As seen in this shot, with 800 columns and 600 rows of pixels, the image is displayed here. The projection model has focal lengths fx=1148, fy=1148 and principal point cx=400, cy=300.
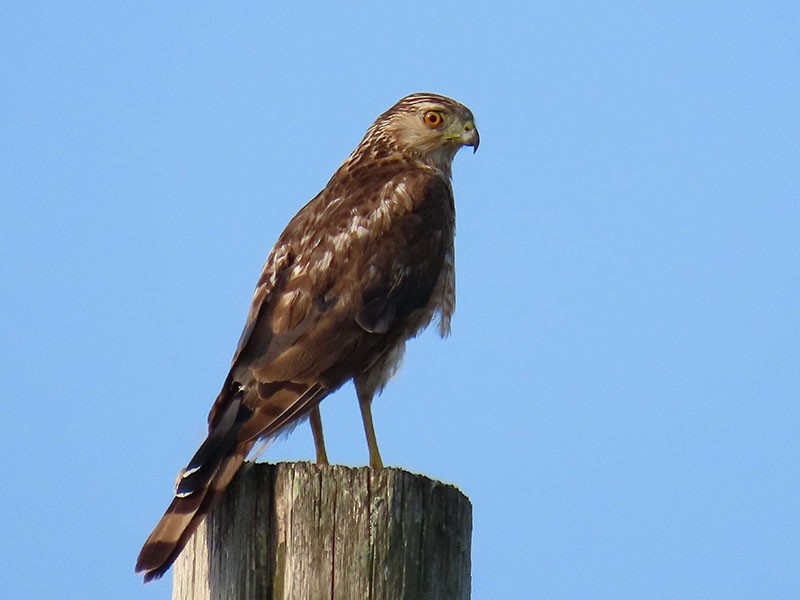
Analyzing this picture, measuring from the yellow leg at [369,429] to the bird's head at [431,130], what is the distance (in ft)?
4.80

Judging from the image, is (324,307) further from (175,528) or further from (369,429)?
(175,528)

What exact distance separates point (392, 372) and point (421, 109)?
1602mm

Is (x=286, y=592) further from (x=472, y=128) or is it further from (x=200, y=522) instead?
(x=472, y=128)

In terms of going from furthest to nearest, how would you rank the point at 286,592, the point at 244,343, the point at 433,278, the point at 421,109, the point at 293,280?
the point at 421,109, the point at 433,278, the point at 293,280, the point at 244,343, the point at 286,592

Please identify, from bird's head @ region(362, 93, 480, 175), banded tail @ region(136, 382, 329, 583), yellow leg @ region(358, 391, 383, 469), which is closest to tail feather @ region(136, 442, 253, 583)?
banded tail @ region(136, 382, 329, 583)

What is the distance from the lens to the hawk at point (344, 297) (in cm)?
354

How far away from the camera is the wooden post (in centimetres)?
294

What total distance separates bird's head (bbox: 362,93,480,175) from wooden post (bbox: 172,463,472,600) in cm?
278

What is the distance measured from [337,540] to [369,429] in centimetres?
165

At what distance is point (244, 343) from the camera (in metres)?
4.23

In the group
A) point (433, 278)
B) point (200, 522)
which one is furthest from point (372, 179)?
point (200, 522)

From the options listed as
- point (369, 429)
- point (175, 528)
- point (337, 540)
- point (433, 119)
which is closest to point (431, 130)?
point (433, 119)

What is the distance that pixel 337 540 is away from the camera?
2.96 metres

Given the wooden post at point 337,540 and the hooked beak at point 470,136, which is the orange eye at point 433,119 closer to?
the hooked beak at point 470,136
